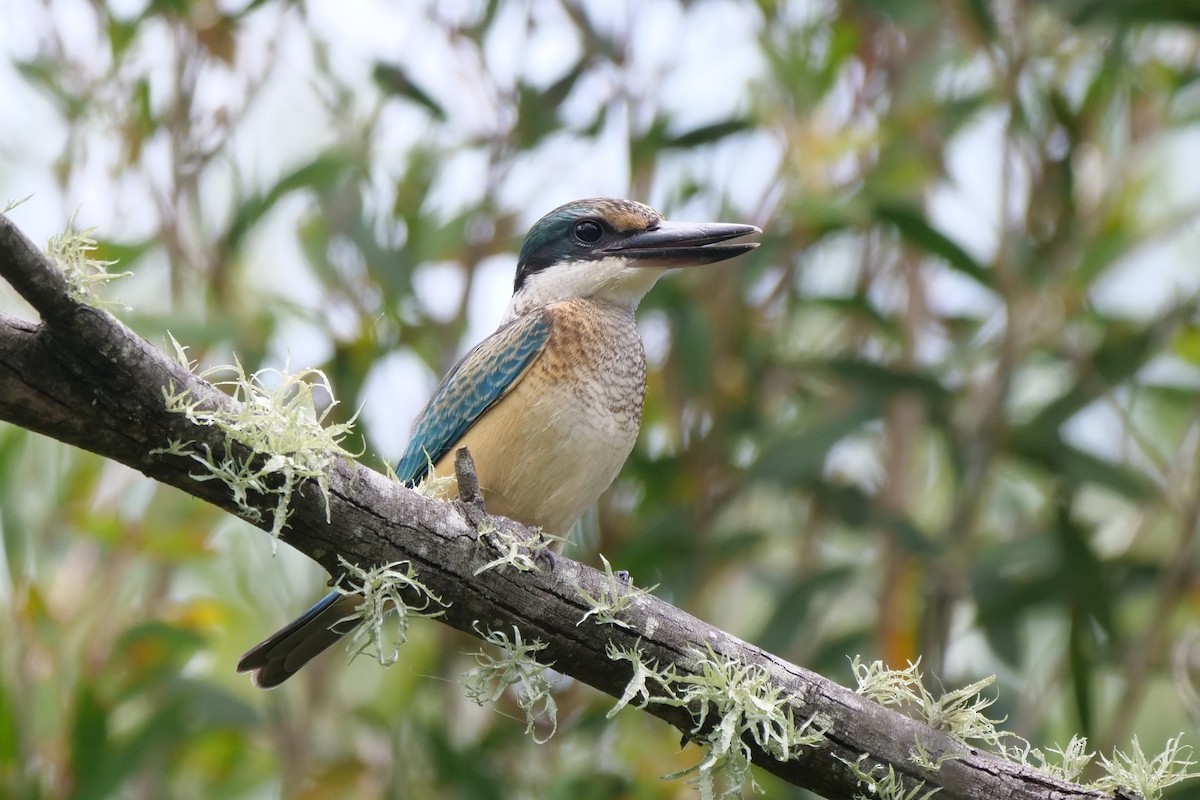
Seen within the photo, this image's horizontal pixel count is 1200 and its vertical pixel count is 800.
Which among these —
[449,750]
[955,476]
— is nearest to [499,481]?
[449,750]

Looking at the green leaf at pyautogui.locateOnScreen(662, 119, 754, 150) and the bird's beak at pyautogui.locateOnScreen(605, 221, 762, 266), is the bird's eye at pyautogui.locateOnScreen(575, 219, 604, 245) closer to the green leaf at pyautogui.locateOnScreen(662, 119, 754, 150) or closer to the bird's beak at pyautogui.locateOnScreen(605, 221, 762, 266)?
the bird's beak at pyautogui.locateOnScreen(605, 221, 762, 266)

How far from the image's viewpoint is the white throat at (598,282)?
132 inches

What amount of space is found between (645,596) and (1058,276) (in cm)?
241

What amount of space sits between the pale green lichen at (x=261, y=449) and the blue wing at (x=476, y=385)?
1.02 meters

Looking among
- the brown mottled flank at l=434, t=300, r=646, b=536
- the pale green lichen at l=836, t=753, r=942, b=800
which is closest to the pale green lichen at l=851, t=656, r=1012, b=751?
the pale green lichen at l=836, t=753, r=942, b=800

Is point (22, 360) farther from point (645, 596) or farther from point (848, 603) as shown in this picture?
point (848, 603)

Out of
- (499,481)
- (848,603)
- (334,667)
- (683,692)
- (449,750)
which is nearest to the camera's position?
(683,692)

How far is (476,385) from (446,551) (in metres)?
1.06

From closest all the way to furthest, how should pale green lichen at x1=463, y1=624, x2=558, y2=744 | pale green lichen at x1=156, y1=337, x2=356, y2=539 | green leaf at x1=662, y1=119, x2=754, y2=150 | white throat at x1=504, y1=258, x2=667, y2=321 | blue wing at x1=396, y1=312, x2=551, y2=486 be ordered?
pale green lichen at x1=156, y1=337, x2=356, y2=539 < pale green lichen at x1=463, y1=624, x2=558, y2=744 < blue wing at x1=396, y1=312, x2=551, y2=486 < white throat at x1=504, y1=258, x2=667, y2=321 < green leaf at x1=662, y1=119, x2=754, y2=150

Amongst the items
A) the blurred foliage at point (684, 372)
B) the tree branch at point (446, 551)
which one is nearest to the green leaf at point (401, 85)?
the blurred foliage at point (684, 372)

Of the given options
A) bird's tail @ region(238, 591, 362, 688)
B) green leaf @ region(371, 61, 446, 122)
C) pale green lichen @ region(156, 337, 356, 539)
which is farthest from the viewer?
green leaf @ region(371, 61, 446, 122)

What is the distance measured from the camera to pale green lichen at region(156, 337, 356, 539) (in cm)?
185

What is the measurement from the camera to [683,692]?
2.19 meters

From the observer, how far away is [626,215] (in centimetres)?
340
